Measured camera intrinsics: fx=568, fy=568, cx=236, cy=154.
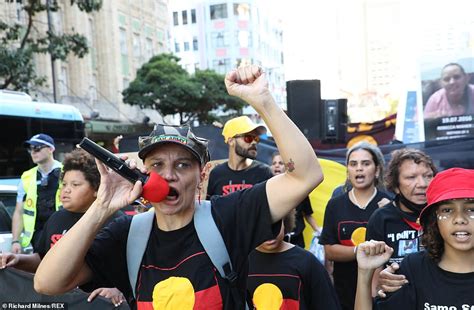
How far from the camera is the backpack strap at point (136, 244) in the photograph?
2.11 meters

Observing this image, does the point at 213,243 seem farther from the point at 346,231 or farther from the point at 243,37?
the point at 243,37

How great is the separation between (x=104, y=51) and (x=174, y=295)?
1235 inches

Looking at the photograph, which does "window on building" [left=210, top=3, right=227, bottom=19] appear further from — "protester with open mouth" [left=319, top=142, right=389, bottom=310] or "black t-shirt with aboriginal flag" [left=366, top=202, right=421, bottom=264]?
"black t-shirt with aboriginal flag" [left=366, top=202, right=421, bottom=264]

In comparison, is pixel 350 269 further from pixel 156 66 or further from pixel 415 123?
pixel 156 66

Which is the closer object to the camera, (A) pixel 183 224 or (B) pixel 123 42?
(A) pixel 183 224

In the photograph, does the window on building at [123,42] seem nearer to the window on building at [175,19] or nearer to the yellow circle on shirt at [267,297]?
the window on building at [175,19]

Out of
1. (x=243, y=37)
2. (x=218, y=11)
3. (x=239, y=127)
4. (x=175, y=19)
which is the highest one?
(x=218, y=11)

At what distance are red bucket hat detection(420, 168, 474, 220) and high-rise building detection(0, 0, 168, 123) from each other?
72.9 feet

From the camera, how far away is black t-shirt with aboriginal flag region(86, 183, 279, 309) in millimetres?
2016

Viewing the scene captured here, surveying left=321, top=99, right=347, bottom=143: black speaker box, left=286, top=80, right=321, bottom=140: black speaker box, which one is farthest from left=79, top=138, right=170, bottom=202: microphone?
left=321, top=99, right=347, bottom=143: black speaker box

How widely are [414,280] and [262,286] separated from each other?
920 mm

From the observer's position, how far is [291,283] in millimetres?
2916

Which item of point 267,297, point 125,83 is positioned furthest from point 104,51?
point 267,297

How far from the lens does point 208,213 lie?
7.05ft
